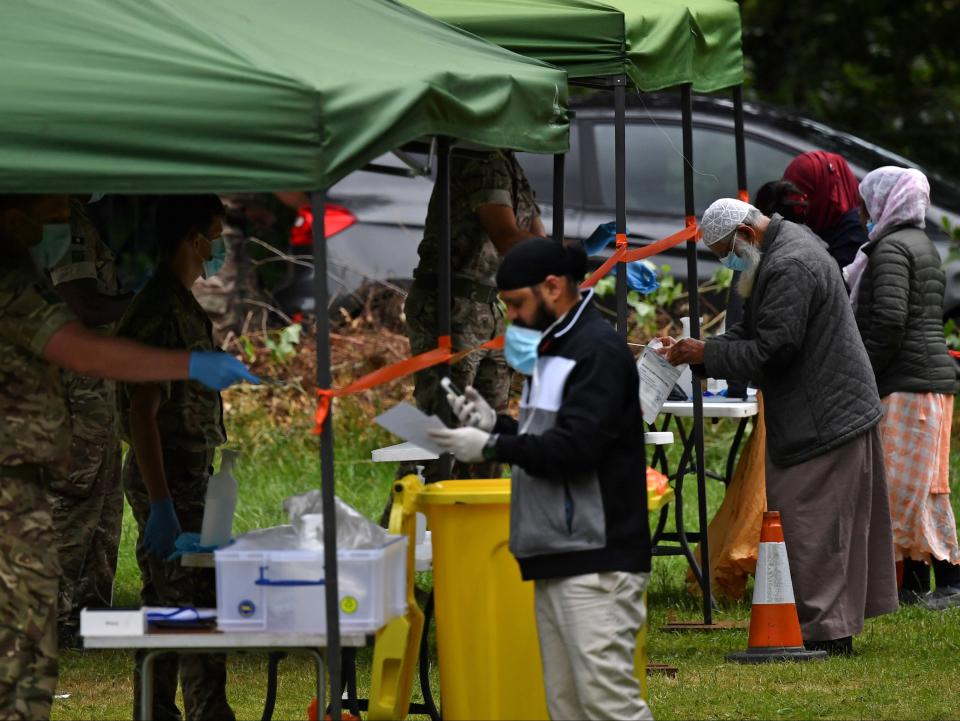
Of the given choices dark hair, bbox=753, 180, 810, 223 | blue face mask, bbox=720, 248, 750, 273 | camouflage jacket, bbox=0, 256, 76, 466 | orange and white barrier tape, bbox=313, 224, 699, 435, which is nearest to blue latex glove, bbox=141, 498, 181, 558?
orange and white barrier tape, bbox=313, 224, 699, 435

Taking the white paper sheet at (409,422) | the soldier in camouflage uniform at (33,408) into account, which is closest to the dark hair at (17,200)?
the soldier in camouflage uniform at (33,408)

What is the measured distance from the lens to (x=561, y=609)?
463 centimetres

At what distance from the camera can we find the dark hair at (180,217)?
18.1 feet

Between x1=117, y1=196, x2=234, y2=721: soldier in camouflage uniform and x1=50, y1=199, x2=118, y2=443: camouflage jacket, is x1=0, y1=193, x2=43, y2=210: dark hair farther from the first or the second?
x1=50, y1=199, x2=118, y2=443: camouflage jacket

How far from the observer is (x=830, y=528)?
21.9ft

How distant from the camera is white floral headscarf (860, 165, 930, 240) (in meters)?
7.48

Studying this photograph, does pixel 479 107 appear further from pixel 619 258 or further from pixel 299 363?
pixel 299 363

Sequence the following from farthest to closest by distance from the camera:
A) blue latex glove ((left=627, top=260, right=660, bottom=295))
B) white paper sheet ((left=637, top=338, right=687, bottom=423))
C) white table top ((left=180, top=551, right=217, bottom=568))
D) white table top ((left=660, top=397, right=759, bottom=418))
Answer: white table top ((left=660, top=397, right=759, bottom=418)) < blue latex glove ((left=627, top=260, right=660, bottom=295)) < white paper sheet ((left=637, top=338, right=687, bottom=423)) < white table top ((left=180, top=551, right=217, bottom=568))

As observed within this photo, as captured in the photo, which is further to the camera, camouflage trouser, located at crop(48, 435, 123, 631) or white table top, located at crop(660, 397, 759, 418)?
white table top, located at crop(660, 397, 759, 418)

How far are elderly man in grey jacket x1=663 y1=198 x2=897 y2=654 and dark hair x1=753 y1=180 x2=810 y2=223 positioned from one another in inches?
17.4

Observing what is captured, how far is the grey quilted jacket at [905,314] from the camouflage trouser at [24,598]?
12.9 ft

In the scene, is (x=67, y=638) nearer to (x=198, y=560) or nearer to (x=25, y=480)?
(x=198, y=560)

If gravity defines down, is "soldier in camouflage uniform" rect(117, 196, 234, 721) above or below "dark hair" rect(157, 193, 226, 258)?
below

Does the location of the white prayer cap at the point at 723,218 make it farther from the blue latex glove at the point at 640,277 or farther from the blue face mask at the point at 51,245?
the blue face mask at the point at 51,245
